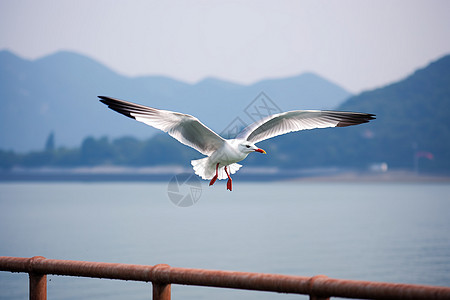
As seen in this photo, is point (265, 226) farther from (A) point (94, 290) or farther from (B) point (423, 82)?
(B) point (423, 82)

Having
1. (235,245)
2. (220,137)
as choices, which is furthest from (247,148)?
(235,245)

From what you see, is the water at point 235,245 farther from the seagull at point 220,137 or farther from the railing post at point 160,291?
the railing post at point 160,291

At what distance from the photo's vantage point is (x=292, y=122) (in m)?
7.21

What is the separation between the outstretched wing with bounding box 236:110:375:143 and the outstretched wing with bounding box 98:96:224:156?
1.19 feet

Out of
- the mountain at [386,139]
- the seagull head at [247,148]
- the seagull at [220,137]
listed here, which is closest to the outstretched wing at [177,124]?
the seagull at [220,137]

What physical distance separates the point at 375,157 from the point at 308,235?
8969 cm

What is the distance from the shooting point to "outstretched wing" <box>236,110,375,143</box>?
6.67m

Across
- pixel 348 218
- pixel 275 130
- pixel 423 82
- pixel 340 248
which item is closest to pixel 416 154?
pixel 423 82

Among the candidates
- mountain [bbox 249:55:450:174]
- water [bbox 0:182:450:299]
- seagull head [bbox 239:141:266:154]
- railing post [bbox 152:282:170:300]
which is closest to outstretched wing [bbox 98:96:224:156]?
seagull head [bbox 239:141:266:154]

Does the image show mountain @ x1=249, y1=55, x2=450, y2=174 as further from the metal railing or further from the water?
the metal railing

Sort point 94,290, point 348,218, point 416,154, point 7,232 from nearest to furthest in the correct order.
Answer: point 94,290, point 7,232, point 348,218, point 416,154

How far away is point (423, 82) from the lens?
144 metres

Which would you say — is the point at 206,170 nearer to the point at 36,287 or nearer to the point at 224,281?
the point at 36,287

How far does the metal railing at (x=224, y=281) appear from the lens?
2.71 m
